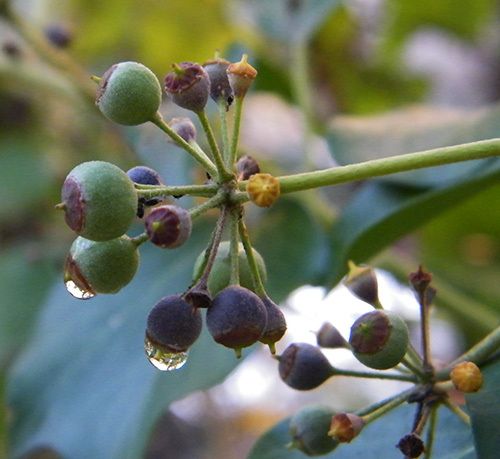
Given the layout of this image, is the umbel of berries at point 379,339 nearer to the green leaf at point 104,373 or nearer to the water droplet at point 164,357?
the water droplet at point 164,357

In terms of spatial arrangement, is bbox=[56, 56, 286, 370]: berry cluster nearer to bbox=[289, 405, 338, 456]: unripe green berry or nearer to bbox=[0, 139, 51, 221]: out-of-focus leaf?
bbox=[289, 405, 338, 456]: unripe green berry

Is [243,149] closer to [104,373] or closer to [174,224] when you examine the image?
[104,373]

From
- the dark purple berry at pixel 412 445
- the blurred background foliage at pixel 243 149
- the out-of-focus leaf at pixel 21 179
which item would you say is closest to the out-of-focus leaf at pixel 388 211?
the blurred background foliage at pixel 243 149

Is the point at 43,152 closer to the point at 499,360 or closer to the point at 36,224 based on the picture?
the point at 36,224

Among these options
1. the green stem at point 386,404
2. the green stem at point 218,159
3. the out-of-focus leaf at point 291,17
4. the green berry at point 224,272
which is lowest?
the green stem at point 386,404

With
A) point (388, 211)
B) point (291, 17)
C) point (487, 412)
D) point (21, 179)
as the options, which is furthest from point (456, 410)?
point (21, 179)

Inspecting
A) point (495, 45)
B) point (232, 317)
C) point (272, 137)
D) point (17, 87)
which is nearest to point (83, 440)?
point (232, 317)
